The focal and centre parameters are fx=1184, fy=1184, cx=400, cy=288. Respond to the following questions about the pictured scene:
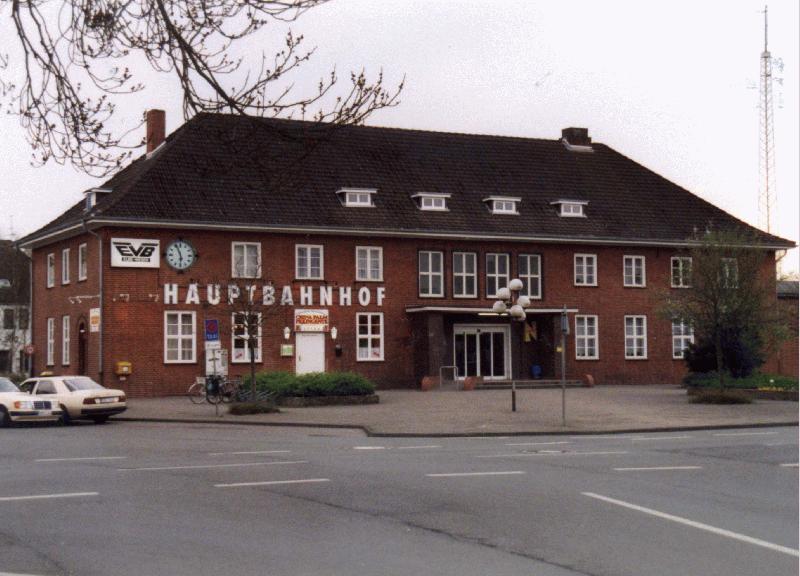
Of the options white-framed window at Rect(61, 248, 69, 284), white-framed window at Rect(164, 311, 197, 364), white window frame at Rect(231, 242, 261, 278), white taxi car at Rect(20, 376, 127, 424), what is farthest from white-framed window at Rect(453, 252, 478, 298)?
white taxi car at Rect(20, 376, 127, 424)

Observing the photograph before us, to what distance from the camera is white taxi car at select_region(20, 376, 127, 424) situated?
99.3 ft

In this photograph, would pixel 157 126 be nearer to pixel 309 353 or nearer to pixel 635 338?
pixel 309 353

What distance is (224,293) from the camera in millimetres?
34438

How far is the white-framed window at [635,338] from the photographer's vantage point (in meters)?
49.5

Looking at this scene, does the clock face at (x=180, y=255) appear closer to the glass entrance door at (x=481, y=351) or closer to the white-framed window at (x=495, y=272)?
the glass entrance door at (x=481, y=351)

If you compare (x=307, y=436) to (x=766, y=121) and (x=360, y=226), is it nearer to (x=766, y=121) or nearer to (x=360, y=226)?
(x=360, y=226)

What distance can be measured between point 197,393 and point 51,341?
10.7 metres

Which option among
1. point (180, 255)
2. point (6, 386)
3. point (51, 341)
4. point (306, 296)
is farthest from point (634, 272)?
point (6, 386)

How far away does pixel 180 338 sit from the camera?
1652 inches

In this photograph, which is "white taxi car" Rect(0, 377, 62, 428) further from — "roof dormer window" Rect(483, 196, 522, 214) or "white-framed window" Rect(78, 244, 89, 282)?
"roof dormer window" Rect(483, 196, 522, 214)

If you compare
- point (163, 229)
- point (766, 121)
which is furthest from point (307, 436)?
point (766, 121)

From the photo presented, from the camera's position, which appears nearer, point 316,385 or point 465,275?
point 316,385

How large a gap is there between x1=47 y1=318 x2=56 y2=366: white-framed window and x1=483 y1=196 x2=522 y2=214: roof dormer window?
17959 mm

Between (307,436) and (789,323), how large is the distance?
1900 cm
